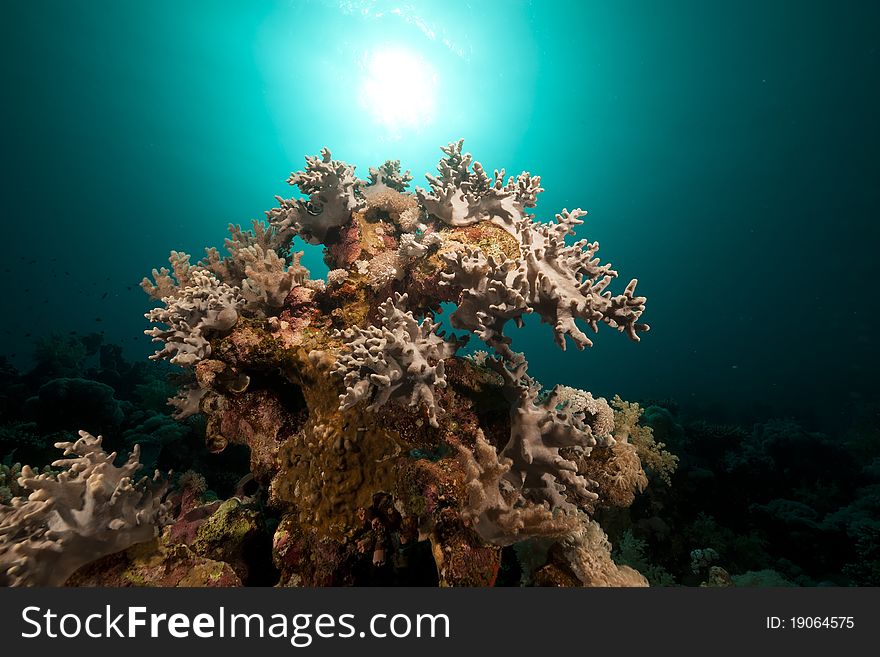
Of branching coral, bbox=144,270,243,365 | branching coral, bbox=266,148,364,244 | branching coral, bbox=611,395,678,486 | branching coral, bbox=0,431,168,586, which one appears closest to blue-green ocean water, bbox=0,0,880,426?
branching coral, bbox=611,395,678,486

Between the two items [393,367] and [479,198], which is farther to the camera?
[479,198]

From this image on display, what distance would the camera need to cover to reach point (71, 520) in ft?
9.00

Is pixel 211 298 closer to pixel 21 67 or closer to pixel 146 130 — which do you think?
pixel 21 67

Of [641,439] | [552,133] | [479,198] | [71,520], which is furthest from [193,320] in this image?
[552,133]

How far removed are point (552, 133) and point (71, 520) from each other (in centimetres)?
8505

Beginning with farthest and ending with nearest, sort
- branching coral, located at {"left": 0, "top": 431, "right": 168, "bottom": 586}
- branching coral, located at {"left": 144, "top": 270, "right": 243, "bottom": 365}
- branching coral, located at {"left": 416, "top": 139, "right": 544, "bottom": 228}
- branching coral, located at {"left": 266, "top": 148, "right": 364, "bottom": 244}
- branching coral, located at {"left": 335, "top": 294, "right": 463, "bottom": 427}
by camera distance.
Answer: branching coral, located at {"left": 266, "top": 148, "right": 364, "bottom": 244} → branching coral, located at {"left": 416, "top": 139, "right": 544, "bottom": 228} → branching coral, located at {"left": 144, "top": 270, "right": 243, "bottom": 365} → branching coral, located at {"left": 335, "top": 294, "right": 463, "bottom": 427} → branching coral, located at {"left": 0, "top": 431, "right": 168, "bottom": 586}

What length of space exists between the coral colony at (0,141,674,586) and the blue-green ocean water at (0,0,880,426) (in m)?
32.7

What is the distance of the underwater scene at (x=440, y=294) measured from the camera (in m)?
3.27

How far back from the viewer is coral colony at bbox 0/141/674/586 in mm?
2861

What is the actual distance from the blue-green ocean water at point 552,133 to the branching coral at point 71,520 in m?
35.5

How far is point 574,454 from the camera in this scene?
383cm

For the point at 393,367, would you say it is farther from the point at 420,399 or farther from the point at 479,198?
the point at 479,198

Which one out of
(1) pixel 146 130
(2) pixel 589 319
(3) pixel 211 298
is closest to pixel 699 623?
(2) pixel 589 319

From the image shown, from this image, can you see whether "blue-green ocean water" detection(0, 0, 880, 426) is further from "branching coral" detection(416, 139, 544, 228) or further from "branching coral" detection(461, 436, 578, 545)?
"branching coral" detection(461, 436, 578, 545)
